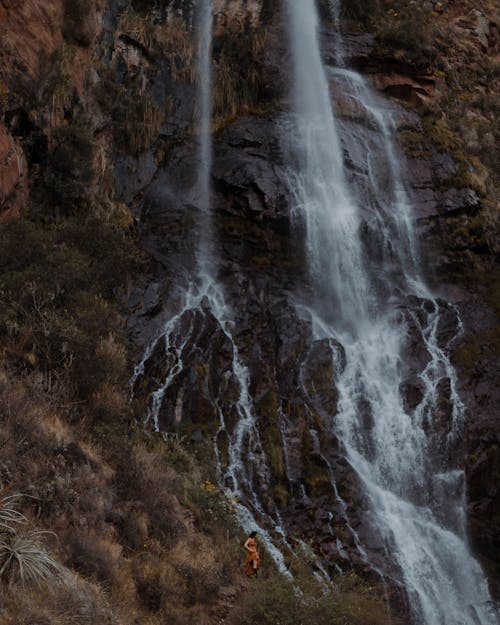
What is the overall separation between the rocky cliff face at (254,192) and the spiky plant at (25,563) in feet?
20.8

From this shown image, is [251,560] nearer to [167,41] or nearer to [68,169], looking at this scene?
[68,169]

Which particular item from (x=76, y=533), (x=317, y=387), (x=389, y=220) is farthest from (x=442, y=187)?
(x=76, y=533)

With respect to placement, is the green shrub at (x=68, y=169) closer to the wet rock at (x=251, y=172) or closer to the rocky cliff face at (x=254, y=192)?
the rocky cliff face at (x=254, y=192)

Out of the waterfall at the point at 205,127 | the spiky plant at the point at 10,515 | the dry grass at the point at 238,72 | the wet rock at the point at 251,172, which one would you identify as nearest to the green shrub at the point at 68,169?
the waterfall at the point at 205,127

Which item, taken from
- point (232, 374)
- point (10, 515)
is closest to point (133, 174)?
point (232, 374)

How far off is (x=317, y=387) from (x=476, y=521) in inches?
175

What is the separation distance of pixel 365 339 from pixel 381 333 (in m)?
0.54

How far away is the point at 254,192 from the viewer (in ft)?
63.7

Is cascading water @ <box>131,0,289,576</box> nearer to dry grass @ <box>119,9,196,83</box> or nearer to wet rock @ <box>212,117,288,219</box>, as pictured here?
wet rock @ <box>212,117,288,219</box>

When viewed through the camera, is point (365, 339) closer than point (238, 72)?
Yes

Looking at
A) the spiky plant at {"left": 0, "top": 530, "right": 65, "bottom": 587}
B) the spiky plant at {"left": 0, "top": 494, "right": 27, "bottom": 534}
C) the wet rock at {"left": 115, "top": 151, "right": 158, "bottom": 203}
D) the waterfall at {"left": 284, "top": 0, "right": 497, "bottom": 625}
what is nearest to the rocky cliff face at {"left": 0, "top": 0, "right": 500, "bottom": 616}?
the wet rock at {"left": 115, "top": 151, "right": 158, "bottom": 203}

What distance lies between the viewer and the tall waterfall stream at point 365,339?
496 inches

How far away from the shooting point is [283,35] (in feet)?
84.2

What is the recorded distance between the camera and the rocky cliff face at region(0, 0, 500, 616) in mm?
13578
